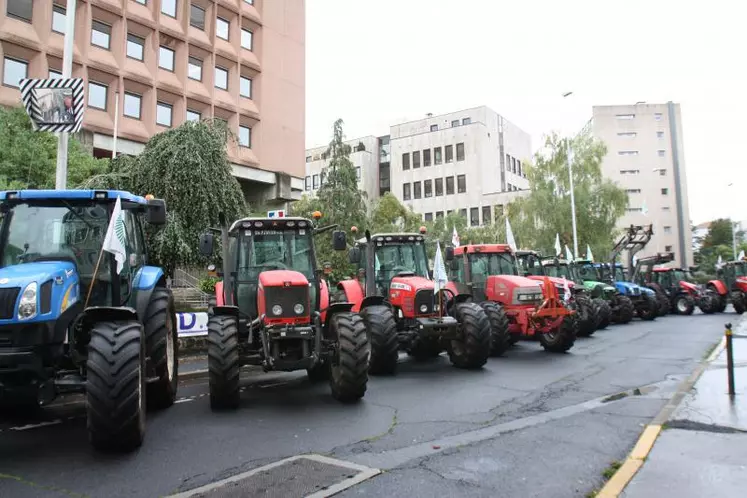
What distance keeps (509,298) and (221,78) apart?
21.8 metres

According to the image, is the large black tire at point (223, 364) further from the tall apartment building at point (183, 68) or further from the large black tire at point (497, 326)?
the tall apartment building at point (183, 68)

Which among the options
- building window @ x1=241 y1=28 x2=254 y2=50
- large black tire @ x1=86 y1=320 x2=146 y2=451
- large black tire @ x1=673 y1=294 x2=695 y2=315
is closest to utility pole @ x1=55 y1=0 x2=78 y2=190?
large black tire @ x1=86 y1=320 x2=146 y2=451

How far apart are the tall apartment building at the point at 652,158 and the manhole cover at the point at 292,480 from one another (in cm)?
6780

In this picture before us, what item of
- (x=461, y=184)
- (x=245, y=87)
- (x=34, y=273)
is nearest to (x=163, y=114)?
(x=245, y=87)

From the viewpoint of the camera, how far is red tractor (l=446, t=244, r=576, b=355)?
473 inches

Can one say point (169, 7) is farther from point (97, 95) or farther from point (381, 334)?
point (381, 334)

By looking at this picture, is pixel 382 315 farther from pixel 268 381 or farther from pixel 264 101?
pixel 264 101

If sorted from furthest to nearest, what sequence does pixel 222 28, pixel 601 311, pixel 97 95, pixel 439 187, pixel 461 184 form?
1. pixel 439 187
2. pixel 461 184
3. pixel 222 28
4. pixel 97 95
5. pixel 601 311

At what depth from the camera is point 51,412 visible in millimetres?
7156

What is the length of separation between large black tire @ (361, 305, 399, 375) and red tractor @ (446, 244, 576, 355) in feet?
9.44

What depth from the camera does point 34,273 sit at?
5152 millimetres

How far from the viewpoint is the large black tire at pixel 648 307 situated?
21.8m

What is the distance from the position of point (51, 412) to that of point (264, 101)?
25.1m

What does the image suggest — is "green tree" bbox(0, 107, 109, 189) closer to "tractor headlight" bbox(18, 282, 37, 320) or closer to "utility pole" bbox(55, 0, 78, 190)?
"utility pole" bbox(55, 0, 78, 190)
